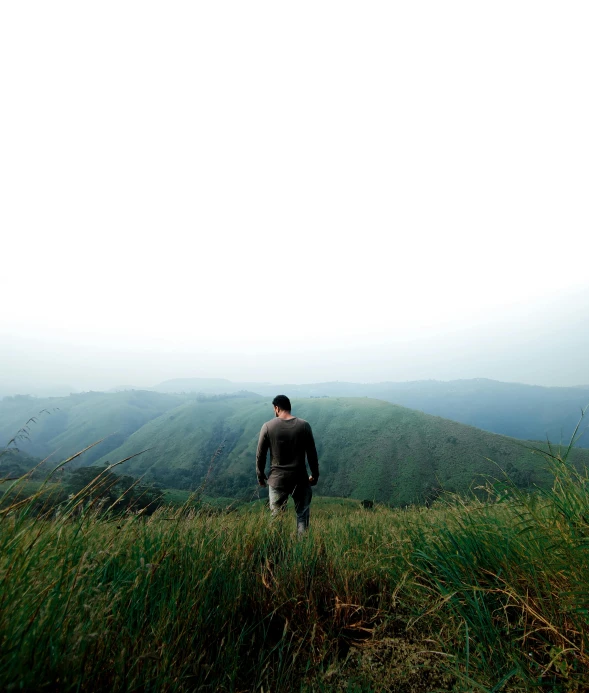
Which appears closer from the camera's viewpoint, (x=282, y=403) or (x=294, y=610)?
(x=294, y=610)

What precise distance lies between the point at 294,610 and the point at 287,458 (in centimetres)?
349

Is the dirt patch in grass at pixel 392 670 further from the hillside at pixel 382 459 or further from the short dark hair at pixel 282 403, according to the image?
the hillside at pixel 382 459

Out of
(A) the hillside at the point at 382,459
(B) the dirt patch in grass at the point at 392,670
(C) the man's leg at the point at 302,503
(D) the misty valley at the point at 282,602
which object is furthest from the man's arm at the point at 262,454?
(A) the hillside at the point at 382,459

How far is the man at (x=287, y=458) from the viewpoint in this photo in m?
5.80

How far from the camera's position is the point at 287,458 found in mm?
5934

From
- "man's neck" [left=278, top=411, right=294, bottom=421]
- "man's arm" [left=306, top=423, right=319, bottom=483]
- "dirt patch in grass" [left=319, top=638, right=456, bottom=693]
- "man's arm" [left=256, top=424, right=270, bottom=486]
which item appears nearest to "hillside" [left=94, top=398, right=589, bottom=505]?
"man's arm" [left=256, top=424, right=270, bottom=486]

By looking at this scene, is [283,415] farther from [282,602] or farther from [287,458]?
[282,602]

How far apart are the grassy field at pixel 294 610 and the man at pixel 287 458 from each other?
2.83m

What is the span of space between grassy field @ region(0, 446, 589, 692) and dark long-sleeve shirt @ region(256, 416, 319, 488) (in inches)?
112

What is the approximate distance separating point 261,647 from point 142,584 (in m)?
0.84

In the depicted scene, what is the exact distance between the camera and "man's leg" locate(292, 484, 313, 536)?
5477 millimetres

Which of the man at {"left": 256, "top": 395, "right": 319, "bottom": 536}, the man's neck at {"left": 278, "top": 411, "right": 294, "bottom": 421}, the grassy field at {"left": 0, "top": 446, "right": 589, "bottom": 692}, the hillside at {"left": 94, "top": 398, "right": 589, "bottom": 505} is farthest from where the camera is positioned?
the hillside at {"left": 94, "top": 398, "right": 589, "bottom": 505}

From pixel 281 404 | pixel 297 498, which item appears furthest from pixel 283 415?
pixel 297 498

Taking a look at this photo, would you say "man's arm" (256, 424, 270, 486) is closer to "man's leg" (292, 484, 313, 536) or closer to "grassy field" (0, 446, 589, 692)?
"man's leg" (292, 484, 313, 536)
